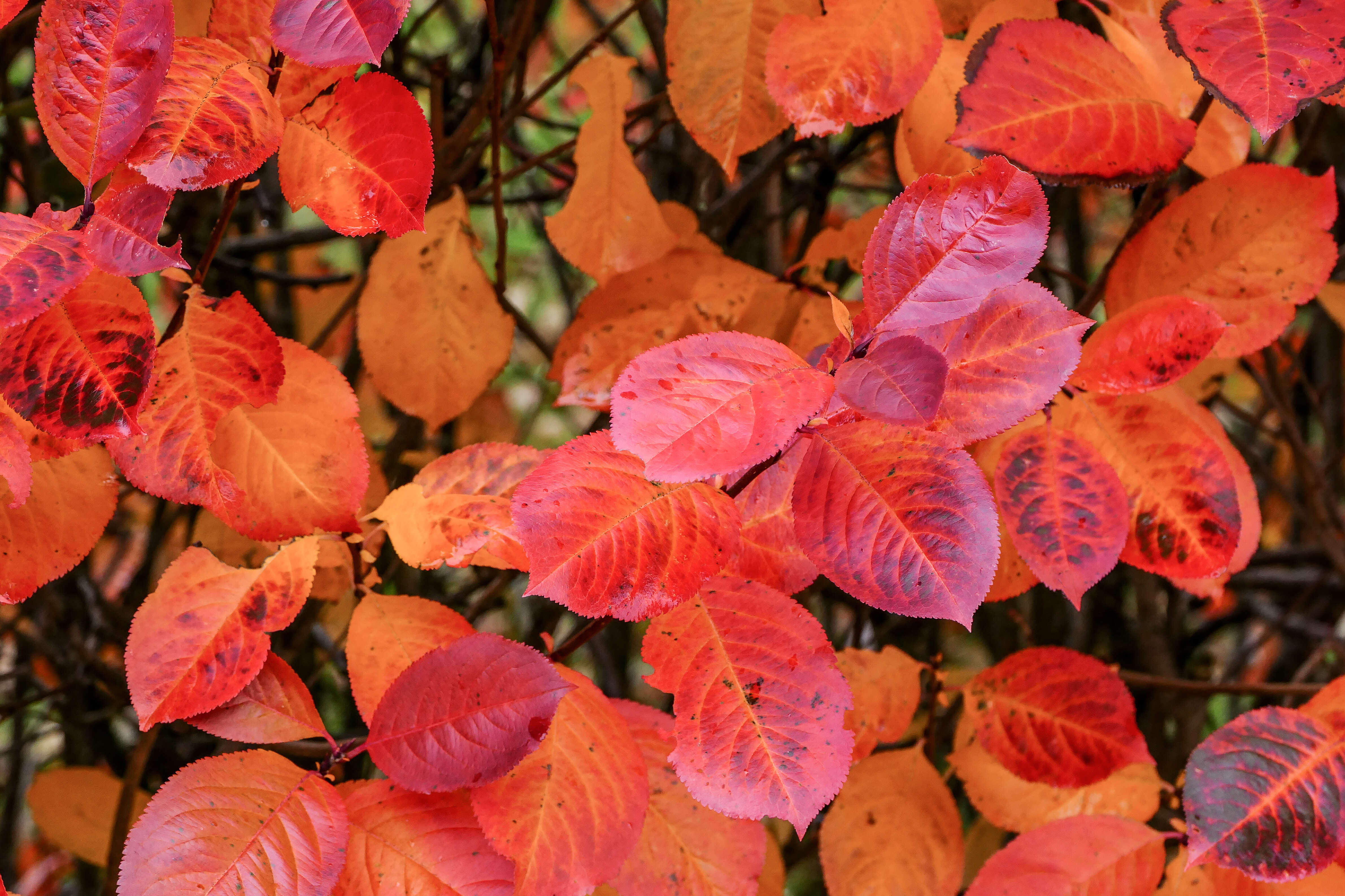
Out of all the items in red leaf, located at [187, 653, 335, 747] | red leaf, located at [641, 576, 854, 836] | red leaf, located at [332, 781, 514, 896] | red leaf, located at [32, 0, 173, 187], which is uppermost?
red leaf, located at [32, 0, 173, 187]

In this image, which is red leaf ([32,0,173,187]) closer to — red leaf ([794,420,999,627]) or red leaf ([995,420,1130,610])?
red leaf ([794,420,999,627])

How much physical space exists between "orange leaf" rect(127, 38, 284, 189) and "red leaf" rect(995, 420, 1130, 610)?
46cm

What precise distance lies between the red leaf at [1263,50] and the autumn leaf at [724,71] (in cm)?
26

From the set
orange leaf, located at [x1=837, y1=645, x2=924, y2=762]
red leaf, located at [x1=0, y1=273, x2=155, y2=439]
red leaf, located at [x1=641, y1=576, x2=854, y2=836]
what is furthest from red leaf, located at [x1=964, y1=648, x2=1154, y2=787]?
red leaf, located at [x1=0, y1=273, x2=155, y2=439]

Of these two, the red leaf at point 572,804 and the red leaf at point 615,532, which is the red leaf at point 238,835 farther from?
the red leaf at point 615,532

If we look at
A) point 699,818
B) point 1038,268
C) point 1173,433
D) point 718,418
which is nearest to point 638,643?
point 1038,268

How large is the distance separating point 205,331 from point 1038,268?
2.84 ft

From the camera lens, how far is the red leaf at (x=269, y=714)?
575 millimetres

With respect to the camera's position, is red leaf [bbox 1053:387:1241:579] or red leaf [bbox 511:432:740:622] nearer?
red leaf [bbox 511:432:740:622]

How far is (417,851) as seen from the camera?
0.56 m

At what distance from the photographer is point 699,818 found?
638mm

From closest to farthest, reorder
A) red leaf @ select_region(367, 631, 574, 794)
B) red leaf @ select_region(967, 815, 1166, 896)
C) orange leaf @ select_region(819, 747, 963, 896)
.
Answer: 1. red leaf @ select_region(367, 631, 574, 794)
2. red leaf @ select_region(967, 815, 1166, 896)
3. orange leaf @ select_region(819, 747, 963, 896)

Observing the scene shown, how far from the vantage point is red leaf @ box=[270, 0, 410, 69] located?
47cm

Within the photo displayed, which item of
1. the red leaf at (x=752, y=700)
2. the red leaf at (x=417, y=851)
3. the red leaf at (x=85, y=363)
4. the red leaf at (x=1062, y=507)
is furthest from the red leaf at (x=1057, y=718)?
the red leaf at (x=85, y=363)
